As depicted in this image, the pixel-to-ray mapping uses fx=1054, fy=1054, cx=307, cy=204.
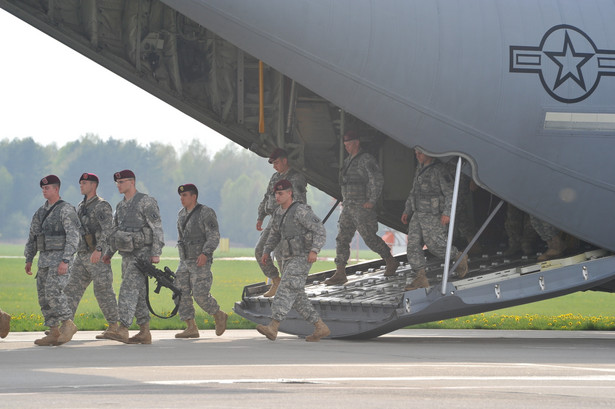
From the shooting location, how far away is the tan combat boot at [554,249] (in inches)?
543

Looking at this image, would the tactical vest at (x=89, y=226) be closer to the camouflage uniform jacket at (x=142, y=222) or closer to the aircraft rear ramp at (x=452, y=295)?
the camouflage uniform jacket at (x=142, y=222)

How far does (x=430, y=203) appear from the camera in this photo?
13148 mm

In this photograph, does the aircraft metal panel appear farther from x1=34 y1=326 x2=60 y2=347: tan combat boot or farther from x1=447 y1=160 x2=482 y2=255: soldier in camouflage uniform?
x1=34 y1=326 x2=60 y2=347: tan combat boot

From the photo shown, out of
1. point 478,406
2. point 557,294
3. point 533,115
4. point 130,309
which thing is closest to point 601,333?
point 557,294

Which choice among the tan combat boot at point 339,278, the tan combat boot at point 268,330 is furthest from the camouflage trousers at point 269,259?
the tan combat boot at point 268,330

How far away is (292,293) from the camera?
41.0 ft

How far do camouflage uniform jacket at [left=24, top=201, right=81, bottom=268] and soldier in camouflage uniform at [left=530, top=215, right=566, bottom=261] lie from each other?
19.3ft

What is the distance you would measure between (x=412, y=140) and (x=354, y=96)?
917mm

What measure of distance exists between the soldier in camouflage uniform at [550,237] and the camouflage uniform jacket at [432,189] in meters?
1.45

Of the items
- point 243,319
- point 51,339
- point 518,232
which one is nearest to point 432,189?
point 518,232

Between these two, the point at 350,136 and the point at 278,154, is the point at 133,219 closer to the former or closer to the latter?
the point at 278,154

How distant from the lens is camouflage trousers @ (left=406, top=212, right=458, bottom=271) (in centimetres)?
1302

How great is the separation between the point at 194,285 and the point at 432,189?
3.29 metres

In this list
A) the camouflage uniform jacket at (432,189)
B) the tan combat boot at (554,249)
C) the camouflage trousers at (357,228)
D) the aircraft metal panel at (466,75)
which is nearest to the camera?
the aircraft metal panel at (466,75)
